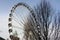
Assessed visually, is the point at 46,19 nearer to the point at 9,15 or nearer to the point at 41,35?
the point at 41,35

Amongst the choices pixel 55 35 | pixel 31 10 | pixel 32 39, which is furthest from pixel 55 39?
pixel 31 10

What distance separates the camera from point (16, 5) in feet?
121

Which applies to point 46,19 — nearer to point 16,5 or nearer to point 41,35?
point 41,35

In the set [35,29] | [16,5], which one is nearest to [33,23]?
[35,29]

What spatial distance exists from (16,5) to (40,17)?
4047 mm

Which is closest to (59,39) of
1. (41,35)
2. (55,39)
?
(55,39)

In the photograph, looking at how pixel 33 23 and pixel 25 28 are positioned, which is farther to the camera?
pixel 25 28

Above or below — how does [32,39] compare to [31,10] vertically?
below

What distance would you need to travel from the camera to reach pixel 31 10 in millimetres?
37031

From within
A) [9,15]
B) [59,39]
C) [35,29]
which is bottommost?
[59,39]

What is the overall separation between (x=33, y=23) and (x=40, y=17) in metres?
1.38

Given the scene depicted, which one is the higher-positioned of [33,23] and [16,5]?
[16,5]

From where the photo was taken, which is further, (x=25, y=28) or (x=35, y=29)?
(x=25, y=28)

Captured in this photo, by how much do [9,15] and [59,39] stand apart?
8.96 metres
